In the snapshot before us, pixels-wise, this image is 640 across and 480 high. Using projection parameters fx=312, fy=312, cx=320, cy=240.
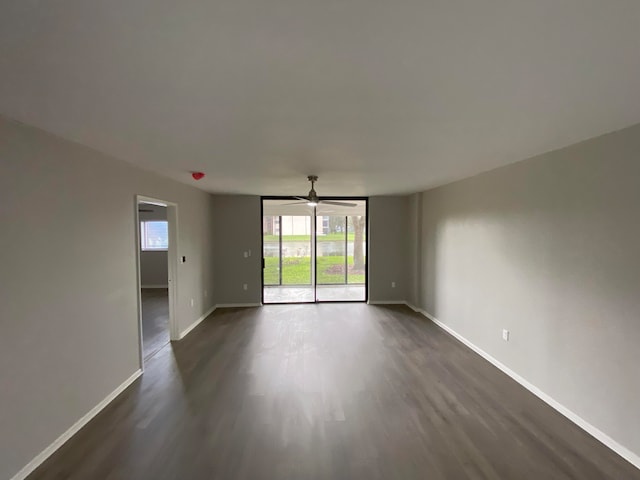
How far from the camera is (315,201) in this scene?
4.27m

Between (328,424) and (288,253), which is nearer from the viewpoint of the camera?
(328,424)

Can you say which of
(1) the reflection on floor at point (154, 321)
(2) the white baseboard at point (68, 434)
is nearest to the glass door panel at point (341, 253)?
(1) the reflection on floor at point (154, 321)

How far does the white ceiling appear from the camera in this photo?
102cm

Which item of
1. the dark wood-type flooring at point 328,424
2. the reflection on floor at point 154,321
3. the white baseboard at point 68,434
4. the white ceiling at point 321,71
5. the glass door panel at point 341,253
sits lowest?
the reflection on floor at point 154,321

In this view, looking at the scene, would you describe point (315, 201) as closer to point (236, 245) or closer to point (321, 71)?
point (236, 245)

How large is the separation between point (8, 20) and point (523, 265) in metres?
3.95

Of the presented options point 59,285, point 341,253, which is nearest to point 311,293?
point 341,253

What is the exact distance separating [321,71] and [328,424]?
255 cm

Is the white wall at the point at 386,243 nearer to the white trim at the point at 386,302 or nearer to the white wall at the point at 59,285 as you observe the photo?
the white trim at the point at 386,302

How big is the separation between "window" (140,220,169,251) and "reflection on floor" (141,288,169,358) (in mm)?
1249

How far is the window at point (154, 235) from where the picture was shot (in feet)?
29.0

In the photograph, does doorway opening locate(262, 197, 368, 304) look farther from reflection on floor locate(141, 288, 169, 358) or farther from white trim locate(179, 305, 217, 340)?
reflection on floor locate(141, 288, 169, 358)

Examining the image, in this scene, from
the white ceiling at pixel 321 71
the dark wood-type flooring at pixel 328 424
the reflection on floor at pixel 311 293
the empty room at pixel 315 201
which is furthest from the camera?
the reflection on floor at pixel 311 293

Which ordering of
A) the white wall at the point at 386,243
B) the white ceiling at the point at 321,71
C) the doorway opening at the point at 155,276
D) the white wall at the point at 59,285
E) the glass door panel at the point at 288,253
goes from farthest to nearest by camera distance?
the glass door panel at the point at 288,253
the white wall at the point at 386,243
the doorway opening at the point at 155,276
the white wall at the point at 59,285
the white ceiling at the point at 321,71
